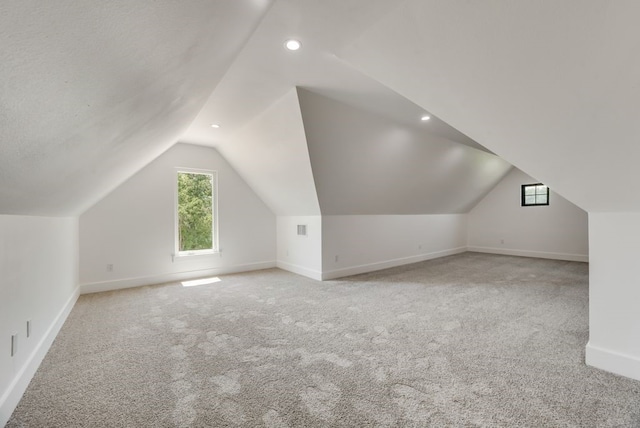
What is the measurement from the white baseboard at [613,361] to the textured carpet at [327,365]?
73mm

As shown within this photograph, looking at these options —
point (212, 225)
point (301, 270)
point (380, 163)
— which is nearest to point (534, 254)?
point (380, 163)

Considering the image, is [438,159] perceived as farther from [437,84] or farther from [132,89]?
[132,89]

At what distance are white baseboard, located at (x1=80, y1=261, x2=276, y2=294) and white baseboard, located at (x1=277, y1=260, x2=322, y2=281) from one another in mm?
309

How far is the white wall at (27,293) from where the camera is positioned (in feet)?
5.27

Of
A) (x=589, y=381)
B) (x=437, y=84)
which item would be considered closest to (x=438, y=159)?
(x=437, y=84)

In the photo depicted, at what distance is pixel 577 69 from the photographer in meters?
1.29

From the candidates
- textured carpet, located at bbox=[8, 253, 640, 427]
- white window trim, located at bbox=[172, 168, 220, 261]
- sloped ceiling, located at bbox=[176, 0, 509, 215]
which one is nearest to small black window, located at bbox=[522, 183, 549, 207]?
sloped ceiling, located at bbox=[176, 0, 509, 215]

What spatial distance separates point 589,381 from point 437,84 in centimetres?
219

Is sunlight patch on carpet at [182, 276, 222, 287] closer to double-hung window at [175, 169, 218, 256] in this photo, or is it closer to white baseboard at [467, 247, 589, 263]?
double-hung window at [175, 169, 218, 256]

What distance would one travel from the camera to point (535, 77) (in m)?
1.43

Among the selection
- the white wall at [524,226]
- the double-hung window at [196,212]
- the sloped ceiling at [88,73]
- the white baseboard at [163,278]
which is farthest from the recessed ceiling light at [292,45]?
the white wall at [524,226]

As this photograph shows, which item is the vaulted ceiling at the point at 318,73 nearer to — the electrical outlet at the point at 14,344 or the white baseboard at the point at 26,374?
the electrical outlet at the point at 14,344

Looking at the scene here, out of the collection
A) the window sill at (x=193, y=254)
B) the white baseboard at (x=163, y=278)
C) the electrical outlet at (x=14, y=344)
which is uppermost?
the window sill at (x=193, y=254)

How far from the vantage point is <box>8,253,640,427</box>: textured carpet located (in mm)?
1563
